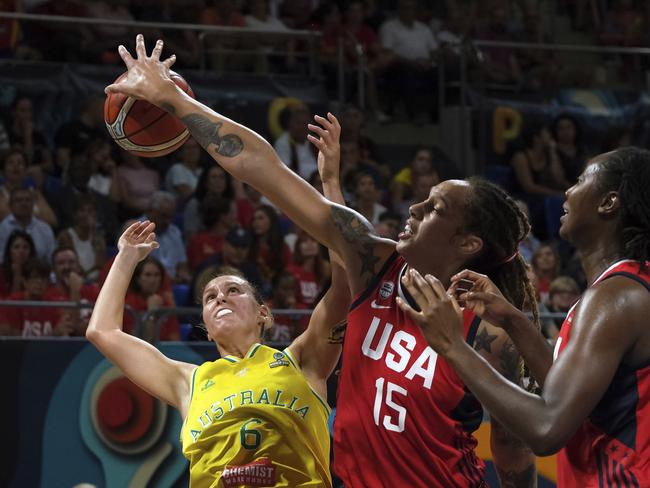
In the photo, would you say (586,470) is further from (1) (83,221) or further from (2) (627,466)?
(1) (83,221)

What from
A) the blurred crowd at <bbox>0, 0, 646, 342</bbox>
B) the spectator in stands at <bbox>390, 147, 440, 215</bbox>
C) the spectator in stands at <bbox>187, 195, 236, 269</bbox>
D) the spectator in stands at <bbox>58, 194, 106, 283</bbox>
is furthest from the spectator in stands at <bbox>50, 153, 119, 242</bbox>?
the spectator in stands at <bbox>390, 147, 440, 215</bbox>

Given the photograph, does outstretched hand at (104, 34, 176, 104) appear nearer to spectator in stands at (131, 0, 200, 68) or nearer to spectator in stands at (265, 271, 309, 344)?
spectator in stands at (265, 271, 309, 344)

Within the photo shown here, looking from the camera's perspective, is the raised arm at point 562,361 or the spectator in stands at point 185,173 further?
the spectator in stands at point 185,173

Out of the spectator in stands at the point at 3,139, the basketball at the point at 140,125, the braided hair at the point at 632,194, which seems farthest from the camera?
the spectator in stands at the point at 3,139

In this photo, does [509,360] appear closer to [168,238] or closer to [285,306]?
[285,306]

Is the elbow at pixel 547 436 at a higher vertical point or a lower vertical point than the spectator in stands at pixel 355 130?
lower

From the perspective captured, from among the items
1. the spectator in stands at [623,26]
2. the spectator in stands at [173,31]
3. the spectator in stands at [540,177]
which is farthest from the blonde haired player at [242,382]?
the spectator in stands at [623,26]

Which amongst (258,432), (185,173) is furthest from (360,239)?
(185,173)

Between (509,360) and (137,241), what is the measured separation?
182cm

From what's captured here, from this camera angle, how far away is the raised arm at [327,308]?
3992 millimetres

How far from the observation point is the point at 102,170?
9125 millimetres

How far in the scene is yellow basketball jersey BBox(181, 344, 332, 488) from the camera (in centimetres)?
422

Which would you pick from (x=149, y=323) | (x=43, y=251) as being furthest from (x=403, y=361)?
(x=43, y=251)

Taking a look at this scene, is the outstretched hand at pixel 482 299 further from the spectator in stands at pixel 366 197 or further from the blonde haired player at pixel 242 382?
the spectator in stands at pixel 366 197
